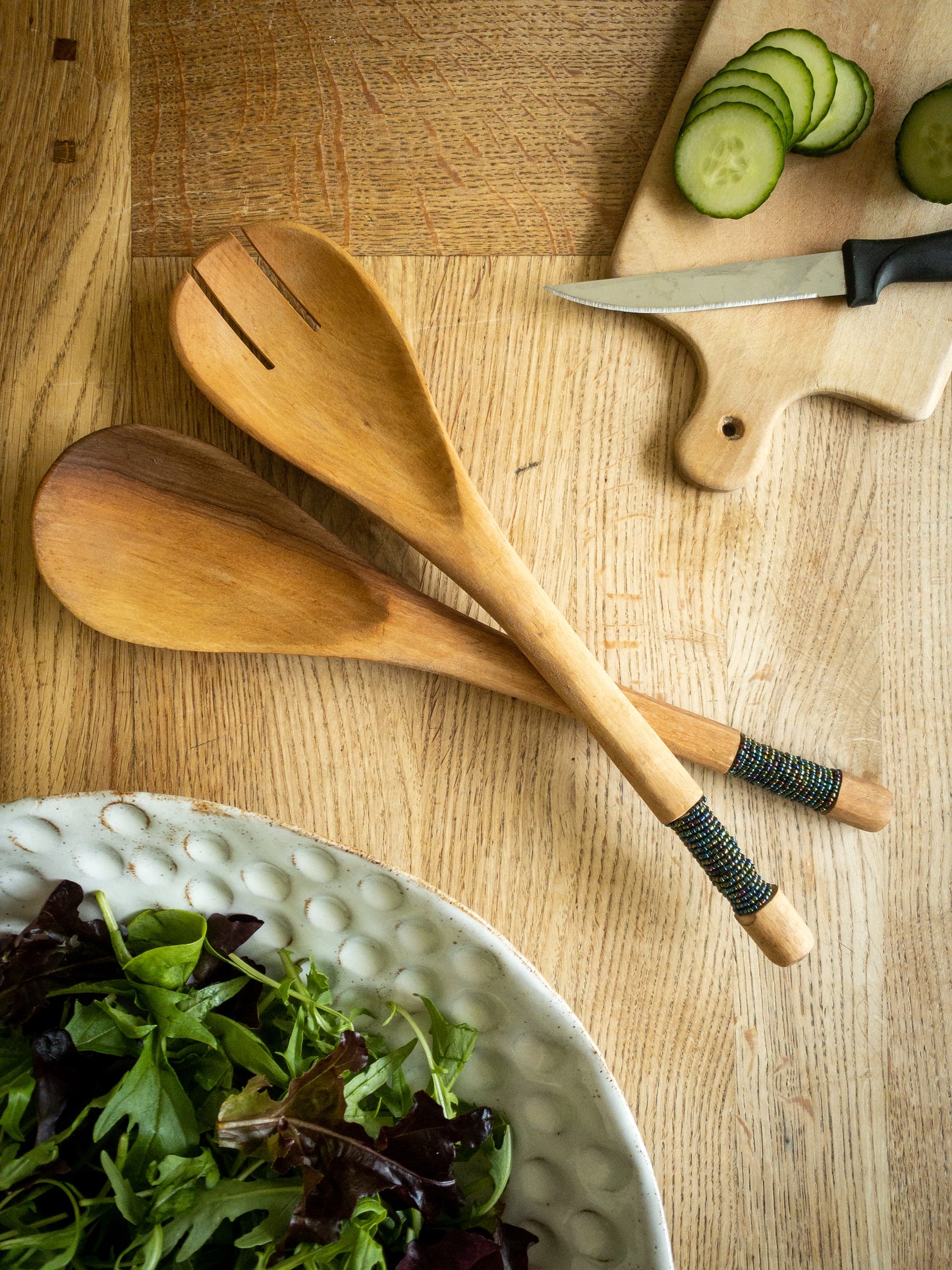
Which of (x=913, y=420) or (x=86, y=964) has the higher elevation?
(x=913, y=420)

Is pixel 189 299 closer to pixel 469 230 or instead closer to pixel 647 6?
pixel 469 230

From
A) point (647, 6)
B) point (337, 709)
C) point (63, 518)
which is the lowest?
point (337, 709)

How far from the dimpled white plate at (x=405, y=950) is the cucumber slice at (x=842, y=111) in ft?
2.08

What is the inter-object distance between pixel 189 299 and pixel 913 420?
58 centimetres

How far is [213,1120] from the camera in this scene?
0.55 m

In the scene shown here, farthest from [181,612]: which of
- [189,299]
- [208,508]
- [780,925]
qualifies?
[780,925]

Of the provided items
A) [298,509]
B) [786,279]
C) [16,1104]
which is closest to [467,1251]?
[16,1104]

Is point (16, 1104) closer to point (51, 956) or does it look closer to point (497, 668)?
point (51, 956)

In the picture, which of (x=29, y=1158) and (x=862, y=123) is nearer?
(x=29, y=1158)

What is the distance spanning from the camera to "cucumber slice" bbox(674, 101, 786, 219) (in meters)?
0.66

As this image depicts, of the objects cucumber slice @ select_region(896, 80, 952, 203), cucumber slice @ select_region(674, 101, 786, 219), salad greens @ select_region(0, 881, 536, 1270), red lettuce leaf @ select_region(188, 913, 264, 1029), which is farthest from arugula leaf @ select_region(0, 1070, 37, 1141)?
cucumber slice @ select_region(896, 80, 952, 203)

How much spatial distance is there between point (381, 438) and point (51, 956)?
0.43 meters

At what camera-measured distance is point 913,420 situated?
71 centimetres

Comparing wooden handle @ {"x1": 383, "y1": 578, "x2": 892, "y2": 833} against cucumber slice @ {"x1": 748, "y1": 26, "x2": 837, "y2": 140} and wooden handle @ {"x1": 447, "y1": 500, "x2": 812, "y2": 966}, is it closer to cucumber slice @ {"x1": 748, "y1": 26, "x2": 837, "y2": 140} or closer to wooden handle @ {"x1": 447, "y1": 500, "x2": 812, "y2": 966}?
wooden handle @ {"x1": 447, "y1": 500, "x2": 812, "y2": 966}
